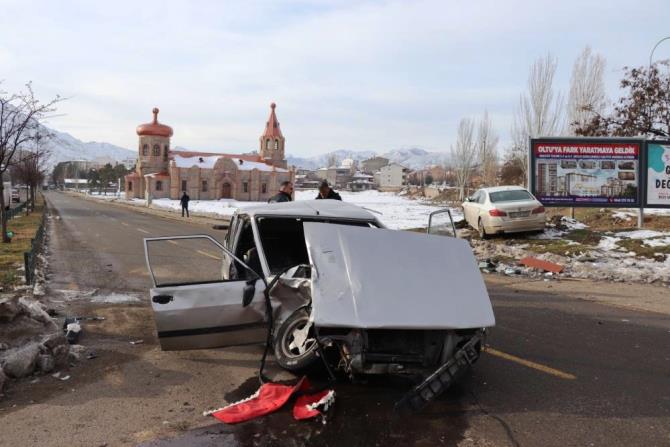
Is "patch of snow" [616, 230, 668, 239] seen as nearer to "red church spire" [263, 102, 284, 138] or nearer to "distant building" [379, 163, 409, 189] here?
"red church spire" [263, 102, 284, 138]

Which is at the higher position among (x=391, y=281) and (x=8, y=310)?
(x=391, y=281)

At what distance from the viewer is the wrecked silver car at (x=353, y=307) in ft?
14.2

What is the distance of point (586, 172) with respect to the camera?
17938 mm

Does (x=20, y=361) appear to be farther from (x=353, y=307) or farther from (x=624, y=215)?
(x=624, y=215)

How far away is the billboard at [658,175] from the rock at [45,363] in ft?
57.1

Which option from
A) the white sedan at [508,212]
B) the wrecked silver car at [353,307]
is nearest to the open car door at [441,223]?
the wrecked silver car at [353,307]

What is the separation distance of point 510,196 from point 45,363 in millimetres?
14050

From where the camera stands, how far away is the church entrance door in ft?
279

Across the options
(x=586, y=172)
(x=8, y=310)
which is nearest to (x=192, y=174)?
(x=586, y=172)

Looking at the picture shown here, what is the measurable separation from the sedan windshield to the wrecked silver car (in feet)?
39.0

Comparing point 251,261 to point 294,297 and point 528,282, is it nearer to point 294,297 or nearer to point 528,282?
point 294,297

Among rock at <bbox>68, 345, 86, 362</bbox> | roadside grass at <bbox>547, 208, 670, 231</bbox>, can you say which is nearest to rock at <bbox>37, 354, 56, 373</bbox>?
rock at <bbox>68, 345, 86, 362</bbox>

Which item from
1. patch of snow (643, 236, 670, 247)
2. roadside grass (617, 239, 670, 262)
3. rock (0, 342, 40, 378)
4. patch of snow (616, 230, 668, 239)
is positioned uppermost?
patch of snow (616, 230, 668, 239)

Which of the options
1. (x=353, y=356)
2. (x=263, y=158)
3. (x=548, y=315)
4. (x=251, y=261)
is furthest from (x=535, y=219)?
(x=263, y=158)
